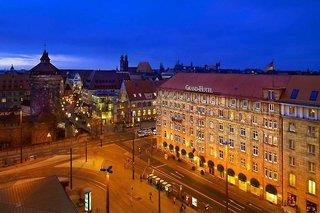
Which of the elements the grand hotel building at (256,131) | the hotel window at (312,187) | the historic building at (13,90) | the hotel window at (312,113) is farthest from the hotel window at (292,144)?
the historic building at (13,90)

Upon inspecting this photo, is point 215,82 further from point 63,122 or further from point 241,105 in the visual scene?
point 63,122

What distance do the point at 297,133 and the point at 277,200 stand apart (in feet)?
39.8

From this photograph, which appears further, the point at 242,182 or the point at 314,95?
the point at 242,182

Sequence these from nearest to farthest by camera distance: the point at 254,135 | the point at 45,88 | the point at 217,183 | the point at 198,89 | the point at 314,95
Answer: the point at 314,95, the point at 254,135, the point at 217,183, the point at 198,89, the point at 45,88

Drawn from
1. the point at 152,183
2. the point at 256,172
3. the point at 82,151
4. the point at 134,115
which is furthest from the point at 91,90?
the point at 256,172

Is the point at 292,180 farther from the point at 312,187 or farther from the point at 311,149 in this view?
the point at 311,149

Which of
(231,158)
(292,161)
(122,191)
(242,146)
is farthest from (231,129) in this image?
(122,191)

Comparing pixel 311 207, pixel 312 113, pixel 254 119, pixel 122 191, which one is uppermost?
pixel 312 113

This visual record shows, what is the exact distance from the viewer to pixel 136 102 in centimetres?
12281

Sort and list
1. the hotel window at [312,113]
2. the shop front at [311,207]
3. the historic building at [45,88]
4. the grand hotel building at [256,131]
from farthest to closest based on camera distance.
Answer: the historic building at [45,88] → the grand hotel building at [256,131] → the hotel window at [312,113] → the shop front at [311,207]

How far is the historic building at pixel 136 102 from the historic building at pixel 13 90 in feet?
142

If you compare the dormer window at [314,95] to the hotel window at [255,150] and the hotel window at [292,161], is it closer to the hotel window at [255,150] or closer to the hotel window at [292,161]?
the hotel window at [292,161]

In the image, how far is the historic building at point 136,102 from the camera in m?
122

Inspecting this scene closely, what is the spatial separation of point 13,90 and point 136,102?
55.4 metres
